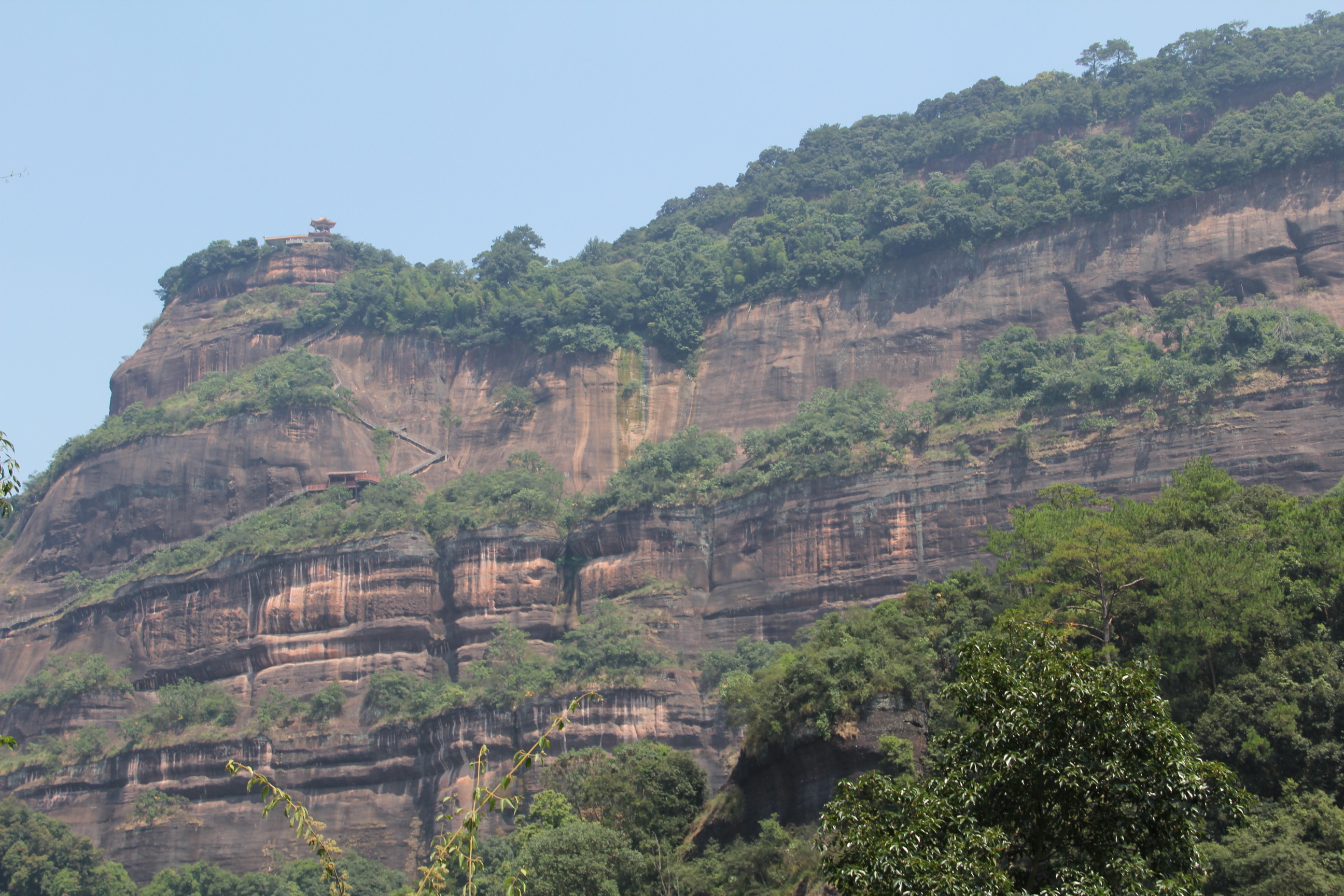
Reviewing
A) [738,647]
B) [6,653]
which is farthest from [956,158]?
[6,653]

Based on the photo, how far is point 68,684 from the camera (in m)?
62.5

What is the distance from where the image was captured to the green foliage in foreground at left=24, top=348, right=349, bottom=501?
72.2 metres

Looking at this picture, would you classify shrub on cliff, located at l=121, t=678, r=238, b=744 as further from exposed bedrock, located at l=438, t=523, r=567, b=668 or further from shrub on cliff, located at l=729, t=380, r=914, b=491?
shrub on cliff, located at l=729, t=380, r=914, b=491

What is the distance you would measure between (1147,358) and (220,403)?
46.5m

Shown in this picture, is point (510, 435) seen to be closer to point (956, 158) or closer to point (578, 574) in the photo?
point (578, 574)

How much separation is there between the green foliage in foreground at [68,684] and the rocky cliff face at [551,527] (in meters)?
0.70

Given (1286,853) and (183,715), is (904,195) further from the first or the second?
(1286,853)

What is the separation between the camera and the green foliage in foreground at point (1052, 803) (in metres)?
13.4

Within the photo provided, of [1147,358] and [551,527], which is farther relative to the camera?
[551,527]

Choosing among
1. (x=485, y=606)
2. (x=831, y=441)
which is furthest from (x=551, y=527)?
(x=831, y=441)

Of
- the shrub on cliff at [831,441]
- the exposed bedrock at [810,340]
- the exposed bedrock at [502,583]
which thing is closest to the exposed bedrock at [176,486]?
the exposed bedrock at [810,340]

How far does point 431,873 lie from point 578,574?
5085 centimetres

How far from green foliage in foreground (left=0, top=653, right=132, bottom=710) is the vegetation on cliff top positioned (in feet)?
77.5

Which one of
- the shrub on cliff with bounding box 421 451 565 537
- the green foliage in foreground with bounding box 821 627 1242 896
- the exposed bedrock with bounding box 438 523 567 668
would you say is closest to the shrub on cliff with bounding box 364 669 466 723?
the exposed bedrock with bounding box 438 523 567 668
